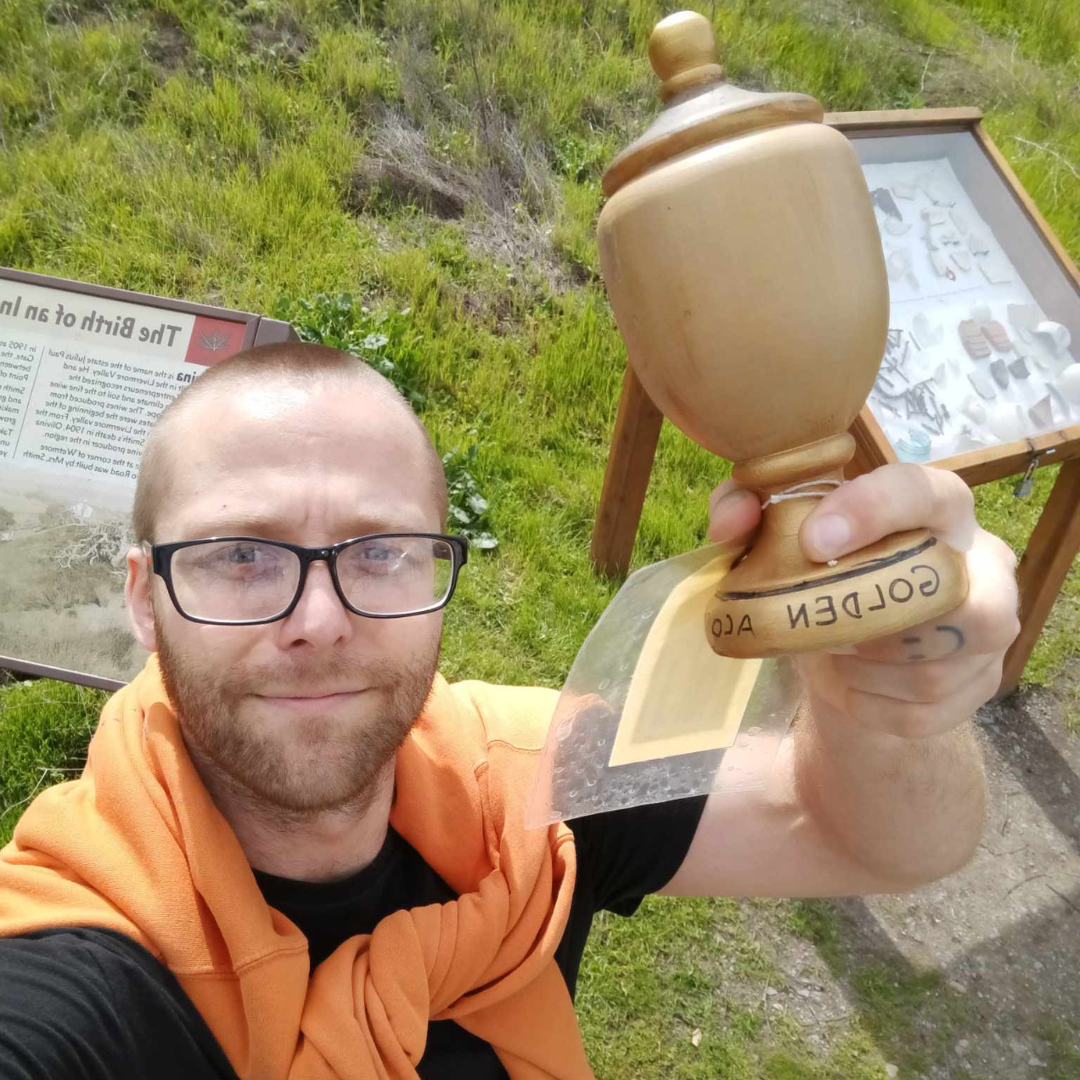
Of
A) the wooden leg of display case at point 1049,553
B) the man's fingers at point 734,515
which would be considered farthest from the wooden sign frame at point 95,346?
the wooden leg of display case at point 1049,553

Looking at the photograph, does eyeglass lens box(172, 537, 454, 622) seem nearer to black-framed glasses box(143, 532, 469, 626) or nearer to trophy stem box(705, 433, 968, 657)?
black-framed glasses box(143, 532, 469, 626)

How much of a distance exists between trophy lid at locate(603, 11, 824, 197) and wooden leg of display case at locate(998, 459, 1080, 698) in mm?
2371

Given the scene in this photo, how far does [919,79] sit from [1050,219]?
54.8 inches

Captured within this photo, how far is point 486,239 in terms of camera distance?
13.6 ft

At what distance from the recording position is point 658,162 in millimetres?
867

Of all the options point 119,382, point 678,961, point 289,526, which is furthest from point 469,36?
point 678,961

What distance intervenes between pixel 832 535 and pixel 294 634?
852mm

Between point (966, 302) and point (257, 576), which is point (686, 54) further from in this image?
point (966, 302)

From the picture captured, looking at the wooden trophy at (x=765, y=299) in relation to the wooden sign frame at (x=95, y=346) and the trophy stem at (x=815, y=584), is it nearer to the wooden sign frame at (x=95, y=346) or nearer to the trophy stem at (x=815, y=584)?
the trophy stem at (x=815, y=584)

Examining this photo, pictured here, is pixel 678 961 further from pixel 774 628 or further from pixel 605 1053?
pixel 774 628

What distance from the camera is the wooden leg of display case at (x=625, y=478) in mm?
2744

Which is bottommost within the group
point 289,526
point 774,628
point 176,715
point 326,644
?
point 176,715

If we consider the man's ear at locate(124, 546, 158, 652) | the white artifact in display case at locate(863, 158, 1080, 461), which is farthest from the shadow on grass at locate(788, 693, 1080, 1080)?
the man's ear at locate(124, 546, 158, 652)

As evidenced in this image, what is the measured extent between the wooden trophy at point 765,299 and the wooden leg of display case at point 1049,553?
2292mm
